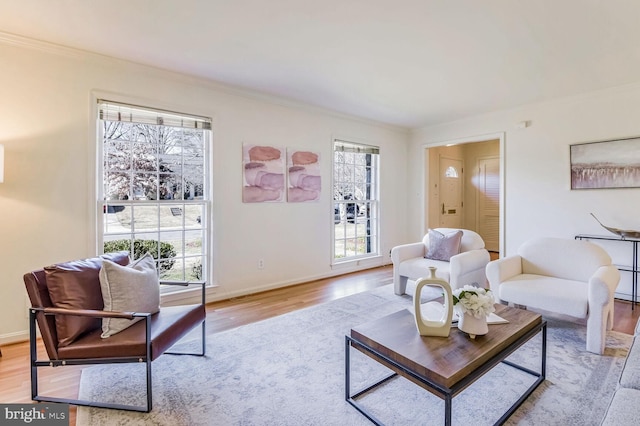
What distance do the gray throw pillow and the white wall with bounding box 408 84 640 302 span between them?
1.47m

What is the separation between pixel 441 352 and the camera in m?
1.59

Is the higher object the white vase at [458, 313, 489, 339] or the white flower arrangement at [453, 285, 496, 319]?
the white flower arrangement at [453, 285, 496, 319]

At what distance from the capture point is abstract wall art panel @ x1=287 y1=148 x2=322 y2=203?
14.1 feet

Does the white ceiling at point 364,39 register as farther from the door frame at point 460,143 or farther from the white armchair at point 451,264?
the white armchair at point 451,264

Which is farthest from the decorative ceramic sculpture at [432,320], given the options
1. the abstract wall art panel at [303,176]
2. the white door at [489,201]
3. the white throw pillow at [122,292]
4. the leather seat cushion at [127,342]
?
the white door at [489,201]

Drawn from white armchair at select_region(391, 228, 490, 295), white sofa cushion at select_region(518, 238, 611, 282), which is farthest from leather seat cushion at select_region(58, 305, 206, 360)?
white sofa cushion at select_region(518, 238, 611, 282)

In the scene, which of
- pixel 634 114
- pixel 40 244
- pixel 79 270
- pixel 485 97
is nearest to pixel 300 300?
pixel 79 270

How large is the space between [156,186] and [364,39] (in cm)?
256

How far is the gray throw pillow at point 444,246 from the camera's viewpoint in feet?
12.1

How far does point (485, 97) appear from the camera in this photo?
4059mm

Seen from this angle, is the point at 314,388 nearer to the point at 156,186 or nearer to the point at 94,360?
the point at 94,360

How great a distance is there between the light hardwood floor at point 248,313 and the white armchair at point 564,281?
65 cm

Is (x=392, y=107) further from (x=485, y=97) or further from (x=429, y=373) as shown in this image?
Result: (x=429, y=373)

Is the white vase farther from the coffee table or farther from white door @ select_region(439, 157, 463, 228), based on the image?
white door @ select_region(439, 157, 463, 228)
